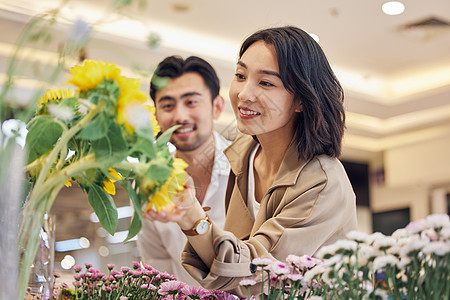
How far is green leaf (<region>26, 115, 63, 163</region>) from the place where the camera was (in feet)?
2.34

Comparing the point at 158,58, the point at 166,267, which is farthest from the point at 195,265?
the point at 158,58

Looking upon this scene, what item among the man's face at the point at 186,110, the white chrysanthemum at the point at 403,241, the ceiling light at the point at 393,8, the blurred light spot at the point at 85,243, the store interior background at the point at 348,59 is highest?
the ceiling light at the point at 393,8

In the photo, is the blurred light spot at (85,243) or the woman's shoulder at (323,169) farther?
the blurred light spot at (85,243)

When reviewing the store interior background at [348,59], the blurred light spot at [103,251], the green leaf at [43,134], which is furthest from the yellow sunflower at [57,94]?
the blurred light spot at [103,251]

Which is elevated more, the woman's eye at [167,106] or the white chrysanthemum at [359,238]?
the woman's eye at [167,106]

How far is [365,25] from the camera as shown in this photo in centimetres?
473

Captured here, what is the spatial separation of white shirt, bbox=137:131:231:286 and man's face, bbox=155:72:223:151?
8 cm

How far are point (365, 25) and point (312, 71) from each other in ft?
12.3

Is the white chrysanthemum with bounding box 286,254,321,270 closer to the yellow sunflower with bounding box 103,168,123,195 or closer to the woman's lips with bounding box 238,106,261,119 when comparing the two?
the yellow sunflower with bounding box 103,168,123,195

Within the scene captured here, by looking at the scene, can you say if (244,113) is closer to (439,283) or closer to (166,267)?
(439,283)

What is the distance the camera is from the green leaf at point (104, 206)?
2.57 ft

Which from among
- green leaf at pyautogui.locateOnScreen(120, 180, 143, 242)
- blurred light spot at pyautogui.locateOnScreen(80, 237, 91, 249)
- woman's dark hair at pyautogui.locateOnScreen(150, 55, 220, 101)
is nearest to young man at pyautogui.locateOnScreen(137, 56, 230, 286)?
woman's dark hair at pyautogui.locateOnScreen(150, 55, 220, 101)

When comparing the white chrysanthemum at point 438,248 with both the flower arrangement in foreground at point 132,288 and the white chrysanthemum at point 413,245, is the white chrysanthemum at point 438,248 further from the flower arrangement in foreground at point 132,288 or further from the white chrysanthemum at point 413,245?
the flower arrangement in foreground at point 132,288

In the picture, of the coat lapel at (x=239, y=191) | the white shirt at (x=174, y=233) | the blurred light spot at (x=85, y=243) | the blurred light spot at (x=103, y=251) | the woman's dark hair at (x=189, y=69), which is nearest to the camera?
the coat lapel at (x=239, y=191)
